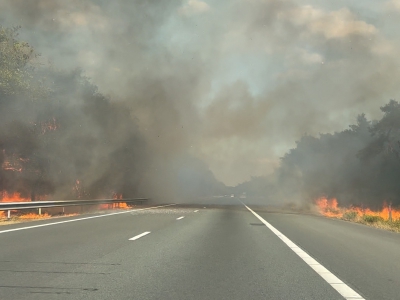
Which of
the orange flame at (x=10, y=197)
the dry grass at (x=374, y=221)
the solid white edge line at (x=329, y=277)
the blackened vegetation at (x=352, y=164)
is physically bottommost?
the dry grass at (x=374, y=221)

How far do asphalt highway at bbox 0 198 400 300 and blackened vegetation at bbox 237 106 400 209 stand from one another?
1802 inches

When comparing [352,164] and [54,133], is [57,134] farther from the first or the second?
[352,164]

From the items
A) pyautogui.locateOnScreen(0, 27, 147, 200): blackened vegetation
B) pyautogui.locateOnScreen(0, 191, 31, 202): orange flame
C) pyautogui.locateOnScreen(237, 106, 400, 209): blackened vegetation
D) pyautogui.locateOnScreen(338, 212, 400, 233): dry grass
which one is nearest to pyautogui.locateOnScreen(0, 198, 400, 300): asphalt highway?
pyautogui.locateOnScreen(338, 212, 400, 233): dry grass

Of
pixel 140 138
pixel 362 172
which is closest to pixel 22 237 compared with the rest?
pixel 140 138

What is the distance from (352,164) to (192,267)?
74489 millimetres

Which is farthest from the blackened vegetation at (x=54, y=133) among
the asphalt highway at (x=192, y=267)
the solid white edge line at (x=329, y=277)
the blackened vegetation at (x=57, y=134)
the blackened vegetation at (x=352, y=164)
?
the blackened vegetation at (x=352, y=164)

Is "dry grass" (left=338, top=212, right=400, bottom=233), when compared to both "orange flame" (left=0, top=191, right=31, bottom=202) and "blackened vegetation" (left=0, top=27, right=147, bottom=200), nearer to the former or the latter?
"blackened vegetation" (left=0, top=27, right=147, bottom=200)

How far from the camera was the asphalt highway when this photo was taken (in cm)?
562

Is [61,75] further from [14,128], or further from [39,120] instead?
[14,128]

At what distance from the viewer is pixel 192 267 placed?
745 cm

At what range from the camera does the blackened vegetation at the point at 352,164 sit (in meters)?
54.2

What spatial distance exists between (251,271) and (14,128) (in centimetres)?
3035

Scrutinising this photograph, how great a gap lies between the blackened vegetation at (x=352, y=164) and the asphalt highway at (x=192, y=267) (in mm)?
45770

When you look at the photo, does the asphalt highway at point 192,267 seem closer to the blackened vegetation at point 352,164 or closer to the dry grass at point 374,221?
the dry grass at point 374,221
